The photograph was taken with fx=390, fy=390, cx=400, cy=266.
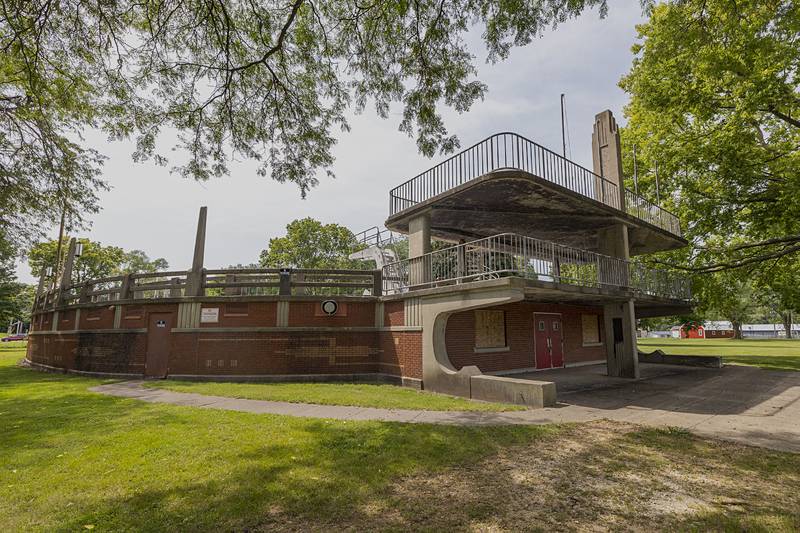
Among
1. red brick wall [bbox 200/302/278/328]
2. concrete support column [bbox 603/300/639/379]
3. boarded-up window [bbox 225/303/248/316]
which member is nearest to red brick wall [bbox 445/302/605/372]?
concrete support column [bbox 603/300/639/379]

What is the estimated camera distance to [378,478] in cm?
461

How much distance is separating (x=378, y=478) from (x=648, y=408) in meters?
7.37

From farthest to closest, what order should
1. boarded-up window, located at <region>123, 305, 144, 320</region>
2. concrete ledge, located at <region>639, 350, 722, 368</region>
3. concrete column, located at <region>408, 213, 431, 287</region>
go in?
concrete ledge, located at <region>639, 350, 722, 368</region>
boarded-up window, located at <region>123, 305, 144, 320</region>
concrete column, located at <region>408, 213, 431, 287</region>

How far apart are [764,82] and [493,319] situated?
11.6 m

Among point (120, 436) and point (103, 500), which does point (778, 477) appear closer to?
point (103, 500)

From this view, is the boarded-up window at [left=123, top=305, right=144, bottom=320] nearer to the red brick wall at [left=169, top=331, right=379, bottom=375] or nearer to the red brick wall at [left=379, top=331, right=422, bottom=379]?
the red brick wall at [left=169, top=331, right=379, bottom=375]

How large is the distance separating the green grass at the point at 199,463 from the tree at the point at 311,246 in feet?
110

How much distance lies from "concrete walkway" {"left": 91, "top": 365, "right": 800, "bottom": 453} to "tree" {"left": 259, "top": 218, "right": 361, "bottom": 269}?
28.8 metres

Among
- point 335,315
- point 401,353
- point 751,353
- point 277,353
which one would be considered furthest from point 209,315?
point 751,353

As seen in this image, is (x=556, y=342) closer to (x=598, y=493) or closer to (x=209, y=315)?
(x=598, y=493)

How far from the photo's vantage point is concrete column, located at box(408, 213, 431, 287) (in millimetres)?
12305

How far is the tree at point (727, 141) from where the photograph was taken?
12.5 metres

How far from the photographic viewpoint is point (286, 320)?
13570mm

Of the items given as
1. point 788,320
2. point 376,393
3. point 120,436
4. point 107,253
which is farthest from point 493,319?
point 788,320
